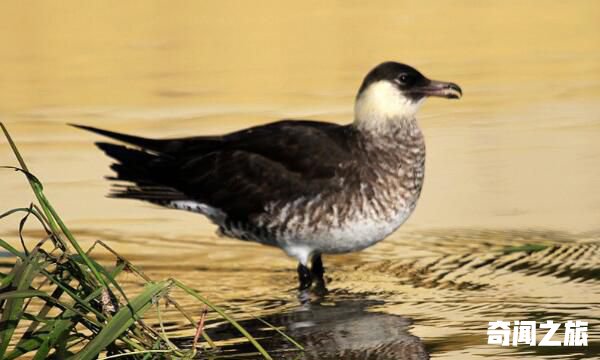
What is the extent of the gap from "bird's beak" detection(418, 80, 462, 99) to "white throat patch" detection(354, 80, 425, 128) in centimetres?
7

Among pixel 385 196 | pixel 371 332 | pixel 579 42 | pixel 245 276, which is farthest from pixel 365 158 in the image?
pixel 579 42

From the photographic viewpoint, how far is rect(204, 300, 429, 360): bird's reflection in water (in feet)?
22.7

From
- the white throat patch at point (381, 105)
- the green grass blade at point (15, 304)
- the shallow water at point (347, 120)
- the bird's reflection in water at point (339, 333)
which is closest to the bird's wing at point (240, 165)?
the white throat patch at point (381, 105)

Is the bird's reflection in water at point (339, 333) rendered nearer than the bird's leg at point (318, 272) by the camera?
Yes

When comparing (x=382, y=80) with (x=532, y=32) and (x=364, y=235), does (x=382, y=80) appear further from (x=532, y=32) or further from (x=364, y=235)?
(x=532, y=32)

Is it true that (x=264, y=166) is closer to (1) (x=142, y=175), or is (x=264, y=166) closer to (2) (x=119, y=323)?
(1) (x=142, y=175)

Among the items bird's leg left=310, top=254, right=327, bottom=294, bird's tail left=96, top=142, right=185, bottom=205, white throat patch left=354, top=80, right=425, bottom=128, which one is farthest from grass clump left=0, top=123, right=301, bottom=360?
bird's tail left=96, top=142, right=185, bottom=205

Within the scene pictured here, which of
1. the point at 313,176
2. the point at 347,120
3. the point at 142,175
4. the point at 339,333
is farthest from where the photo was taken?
the point at 347,120

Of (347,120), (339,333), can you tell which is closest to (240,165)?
(339,333)

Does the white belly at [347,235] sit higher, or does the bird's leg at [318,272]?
the white belly at [347,235]

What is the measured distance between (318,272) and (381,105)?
92cm

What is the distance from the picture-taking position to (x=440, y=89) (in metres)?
8.81

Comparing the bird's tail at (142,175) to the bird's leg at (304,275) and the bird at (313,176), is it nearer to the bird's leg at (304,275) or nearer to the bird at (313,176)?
the bird at (313,176)

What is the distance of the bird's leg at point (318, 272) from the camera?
8492 mm
